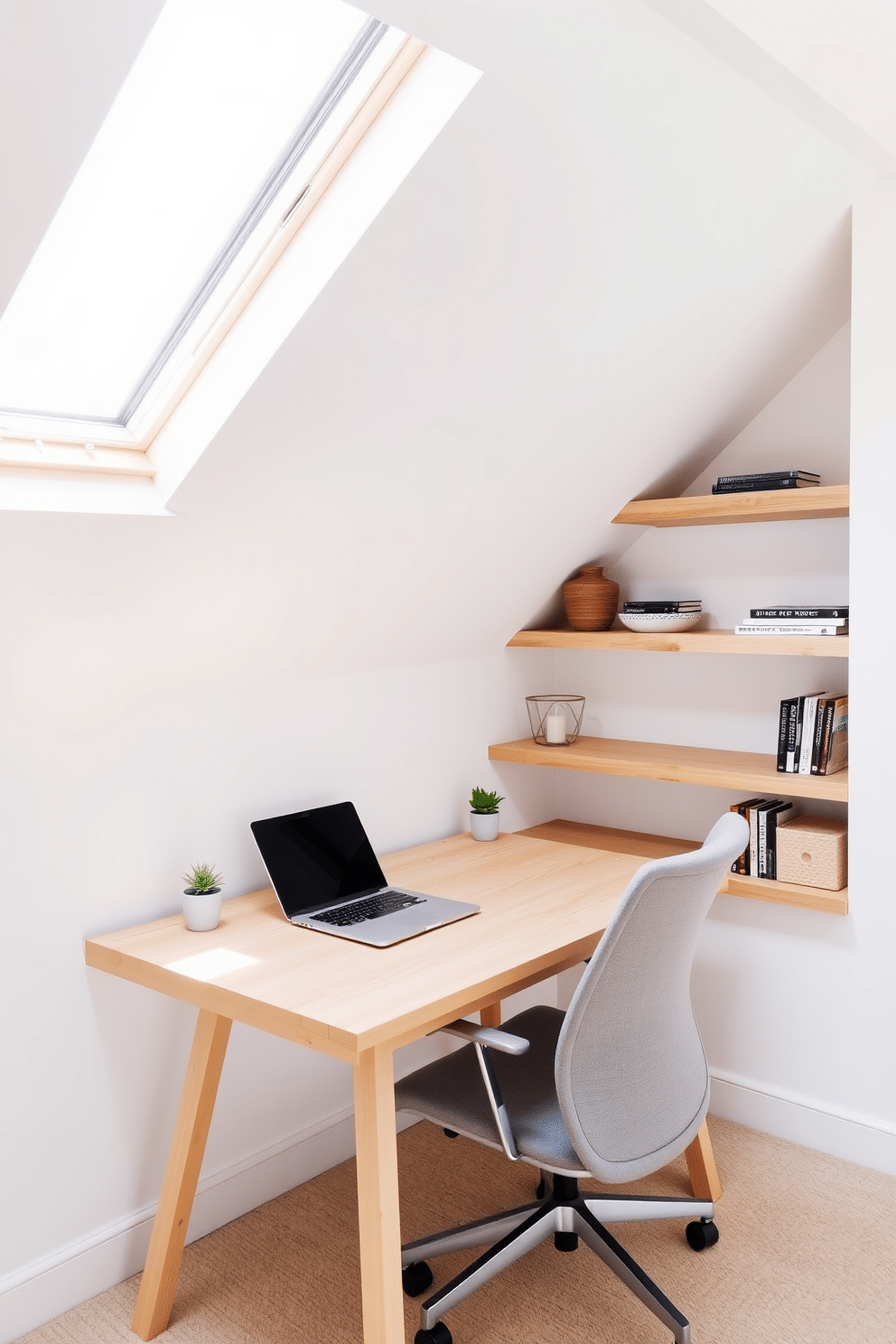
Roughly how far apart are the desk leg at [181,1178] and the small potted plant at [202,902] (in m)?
0.20

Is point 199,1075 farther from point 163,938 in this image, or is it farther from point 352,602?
point 352,602

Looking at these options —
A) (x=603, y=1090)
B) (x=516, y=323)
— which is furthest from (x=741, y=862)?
(x=516, y=323)

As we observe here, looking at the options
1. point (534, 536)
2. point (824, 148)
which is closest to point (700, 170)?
point (824, 148)

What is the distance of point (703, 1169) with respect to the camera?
2.43 metres

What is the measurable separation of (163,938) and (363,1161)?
69 cm

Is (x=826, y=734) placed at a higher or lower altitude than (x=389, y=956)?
higher

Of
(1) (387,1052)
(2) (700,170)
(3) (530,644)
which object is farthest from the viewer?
(3) (530,644)

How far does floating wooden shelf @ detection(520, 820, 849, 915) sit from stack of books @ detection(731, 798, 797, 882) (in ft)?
0.09

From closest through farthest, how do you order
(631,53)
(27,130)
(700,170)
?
(27,130) < (631,53) < (700,170)

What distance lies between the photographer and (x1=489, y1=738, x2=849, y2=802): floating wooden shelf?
2607mm

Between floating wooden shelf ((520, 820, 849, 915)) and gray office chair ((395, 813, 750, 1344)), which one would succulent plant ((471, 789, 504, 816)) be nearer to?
floating wooden shelf ((520, 820, 849, 915))

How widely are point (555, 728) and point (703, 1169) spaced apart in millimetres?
1243

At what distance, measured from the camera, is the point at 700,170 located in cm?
194

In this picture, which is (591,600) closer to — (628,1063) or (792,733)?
(792,733)
